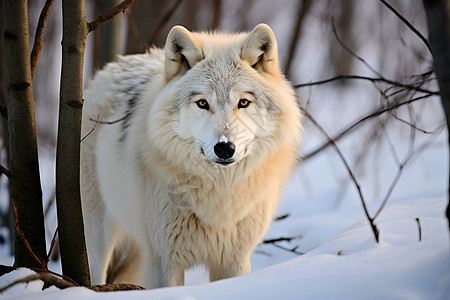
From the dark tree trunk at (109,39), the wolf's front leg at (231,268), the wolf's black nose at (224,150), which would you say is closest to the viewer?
the wolf's black nose at (224,150)

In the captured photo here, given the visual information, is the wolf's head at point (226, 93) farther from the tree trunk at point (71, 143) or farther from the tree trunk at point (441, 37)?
the tree trunk at point (441, 37)

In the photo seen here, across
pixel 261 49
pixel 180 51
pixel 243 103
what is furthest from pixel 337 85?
pixel 243 103

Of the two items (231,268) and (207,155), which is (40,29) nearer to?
(207,155)

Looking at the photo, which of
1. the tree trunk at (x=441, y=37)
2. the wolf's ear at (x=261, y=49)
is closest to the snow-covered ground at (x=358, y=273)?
the tree trunk at (x=441, y=37)

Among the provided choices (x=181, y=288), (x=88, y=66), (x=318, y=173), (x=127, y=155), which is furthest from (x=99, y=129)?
(x=318, y=173)

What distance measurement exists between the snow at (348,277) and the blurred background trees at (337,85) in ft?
0.99

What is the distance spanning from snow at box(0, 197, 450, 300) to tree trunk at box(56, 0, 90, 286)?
39cm

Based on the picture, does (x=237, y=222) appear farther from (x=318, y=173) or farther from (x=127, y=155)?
(x=318, y=173)

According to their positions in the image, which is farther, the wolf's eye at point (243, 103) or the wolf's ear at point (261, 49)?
the wolf's ear at point (261, 49)

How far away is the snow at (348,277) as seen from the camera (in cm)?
152

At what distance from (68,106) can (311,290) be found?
4.79 feet

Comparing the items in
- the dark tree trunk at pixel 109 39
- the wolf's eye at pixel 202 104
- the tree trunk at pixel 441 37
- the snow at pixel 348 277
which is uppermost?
the dark tree trunk at pixel 109 39

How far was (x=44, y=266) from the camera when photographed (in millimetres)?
2148

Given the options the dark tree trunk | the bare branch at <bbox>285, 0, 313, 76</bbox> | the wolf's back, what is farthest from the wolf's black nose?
the bare branch at <bbox>285, 0, 313, 76</bbox>
